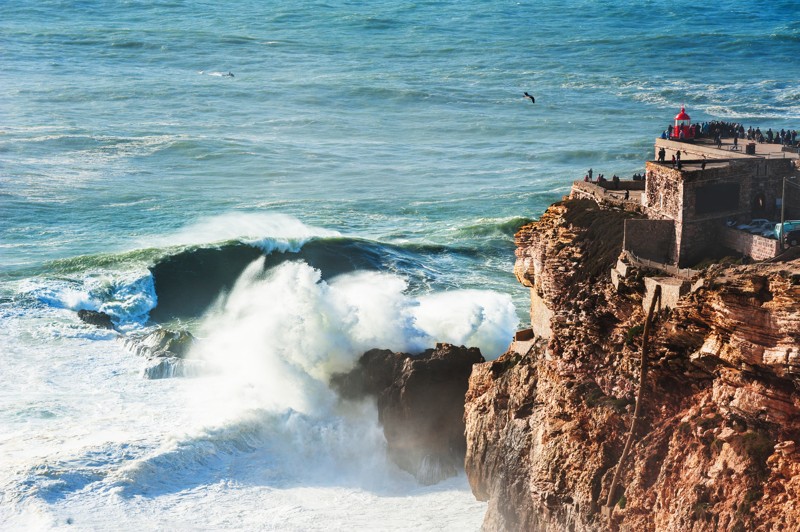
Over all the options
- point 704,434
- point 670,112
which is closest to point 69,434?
point 704,434

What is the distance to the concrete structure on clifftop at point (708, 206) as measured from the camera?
105 feet

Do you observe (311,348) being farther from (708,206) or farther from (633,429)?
(633,429)

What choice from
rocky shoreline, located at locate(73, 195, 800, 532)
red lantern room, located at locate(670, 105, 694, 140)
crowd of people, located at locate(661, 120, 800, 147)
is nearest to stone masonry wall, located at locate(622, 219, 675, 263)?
rocky shoreline, located at locate(73, 195, 800, 532)

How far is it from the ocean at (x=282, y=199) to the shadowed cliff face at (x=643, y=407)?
14.1 ft

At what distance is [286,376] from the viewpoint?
45.7 metres

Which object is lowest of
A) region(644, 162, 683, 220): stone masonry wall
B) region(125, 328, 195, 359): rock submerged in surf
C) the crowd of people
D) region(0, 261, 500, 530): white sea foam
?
region(0, 261, 500, 530): white sea foam

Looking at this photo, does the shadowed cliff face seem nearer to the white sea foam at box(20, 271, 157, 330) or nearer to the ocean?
the ocean

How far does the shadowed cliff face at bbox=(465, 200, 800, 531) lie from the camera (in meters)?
25.0

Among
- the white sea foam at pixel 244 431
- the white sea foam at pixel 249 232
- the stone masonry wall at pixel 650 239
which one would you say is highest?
the stone masonry wall at pixel 650 239

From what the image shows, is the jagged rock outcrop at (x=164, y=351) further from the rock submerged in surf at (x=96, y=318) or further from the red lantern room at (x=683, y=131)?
the red lantern room at (x=683, y=131)

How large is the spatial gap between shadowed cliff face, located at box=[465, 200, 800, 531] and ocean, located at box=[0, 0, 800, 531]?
4.30m

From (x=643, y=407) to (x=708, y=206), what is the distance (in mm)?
6524

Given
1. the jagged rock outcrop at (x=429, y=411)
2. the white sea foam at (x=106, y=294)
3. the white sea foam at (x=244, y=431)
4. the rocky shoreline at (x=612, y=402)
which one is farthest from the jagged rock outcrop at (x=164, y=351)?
the rocky shoreline at (x=612, y=402)

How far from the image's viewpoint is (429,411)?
129 ft
